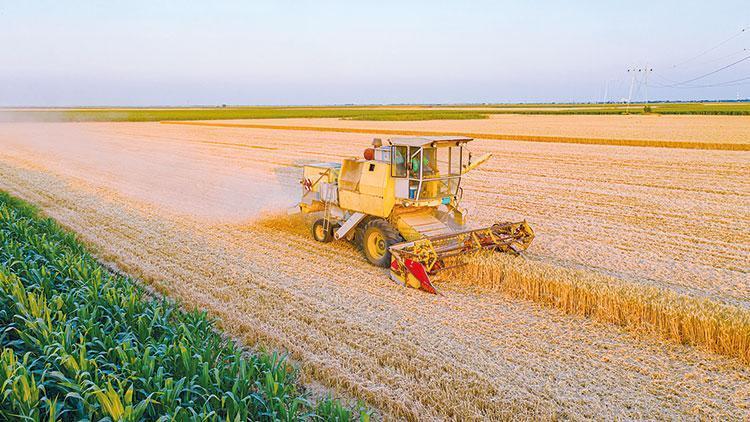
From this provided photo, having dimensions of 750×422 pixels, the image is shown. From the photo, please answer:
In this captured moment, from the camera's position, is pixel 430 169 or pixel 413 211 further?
pixel 413 211

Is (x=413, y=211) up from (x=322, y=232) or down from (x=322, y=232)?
up

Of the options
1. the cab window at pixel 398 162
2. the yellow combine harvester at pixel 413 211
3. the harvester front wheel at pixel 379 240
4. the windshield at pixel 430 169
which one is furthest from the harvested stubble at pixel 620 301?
the cab window at pixel 398 162

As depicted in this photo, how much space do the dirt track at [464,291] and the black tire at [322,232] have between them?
24cm

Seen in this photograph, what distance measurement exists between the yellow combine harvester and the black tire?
1.79 ft

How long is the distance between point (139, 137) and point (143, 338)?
3565 cm

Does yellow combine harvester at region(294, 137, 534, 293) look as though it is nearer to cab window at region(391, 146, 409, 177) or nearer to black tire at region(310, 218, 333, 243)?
cab window at region(391, 146, 409, 177)

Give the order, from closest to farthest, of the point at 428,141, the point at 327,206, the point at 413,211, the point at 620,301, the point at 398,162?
the point at 620,301
the point at 428,141
the point at 398,162
the point at 413,211
the point at 327,206

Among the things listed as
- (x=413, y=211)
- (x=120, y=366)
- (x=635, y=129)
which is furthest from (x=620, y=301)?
(x=635, y=129)

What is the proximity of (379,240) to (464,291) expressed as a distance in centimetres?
177

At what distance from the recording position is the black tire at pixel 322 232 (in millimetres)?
10219

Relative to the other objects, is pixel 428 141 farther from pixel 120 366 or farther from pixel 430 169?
pixel 120 366

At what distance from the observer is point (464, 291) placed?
7.76 metres

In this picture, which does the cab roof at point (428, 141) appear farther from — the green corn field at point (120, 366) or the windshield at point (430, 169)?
the green corn field at point (120, 366)

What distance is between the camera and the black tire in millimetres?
10219
